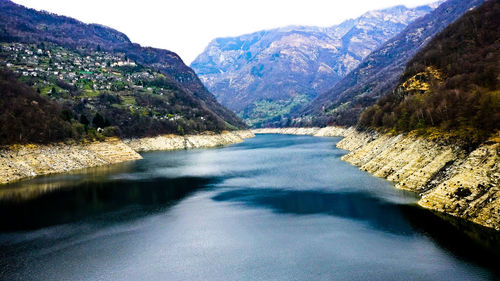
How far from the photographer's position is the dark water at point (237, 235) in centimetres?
2419

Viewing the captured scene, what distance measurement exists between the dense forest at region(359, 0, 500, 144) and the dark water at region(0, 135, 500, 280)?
12.2 metres

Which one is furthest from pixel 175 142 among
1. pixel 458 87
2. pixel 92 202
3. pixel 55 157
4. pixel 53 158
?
pixel 458 87

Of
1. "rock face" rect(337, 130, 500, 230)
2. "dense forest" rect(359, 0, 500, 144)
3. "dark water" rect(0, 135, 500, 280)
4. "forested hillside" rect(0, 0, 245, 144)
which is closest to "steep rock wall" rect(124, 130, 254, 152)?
"forested hillside" rect(0, 0, 245, 144)

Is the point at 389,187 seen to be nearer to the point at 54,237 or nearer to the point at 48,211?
the point at 54,237

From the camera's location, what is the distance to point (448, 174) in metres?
37.0

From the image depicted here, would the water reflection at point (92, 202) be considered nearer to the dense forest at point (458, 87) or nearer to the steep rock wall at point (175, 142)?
the dense forest at point (458, 87)

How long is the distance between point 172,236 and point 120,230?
20.0 ft

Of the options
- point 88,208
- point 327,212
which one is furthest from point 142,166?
point 327,212

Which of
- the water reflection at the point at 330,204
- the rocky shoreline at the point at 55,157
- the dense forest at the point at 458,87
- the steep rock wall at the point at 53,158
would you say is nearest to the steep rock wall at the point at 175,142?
the rocky shoreline at the point at 55,157

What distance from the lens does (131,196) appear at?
165 feet

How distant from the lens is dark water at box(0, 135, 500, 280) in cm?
2419

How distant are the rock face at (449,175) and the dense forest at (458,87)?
301 cm

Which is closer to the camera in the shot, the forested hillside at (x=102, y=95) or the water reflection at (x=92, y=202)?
the water reflection at (x=92, y=202)

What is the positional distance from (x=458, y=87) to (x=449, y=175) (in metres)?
25.3
